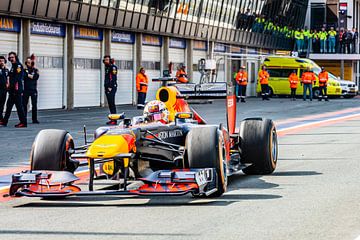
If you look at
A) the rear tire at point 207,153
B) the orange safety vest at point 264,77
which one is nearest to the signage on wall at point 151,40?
the orange safety vest at point 264,77

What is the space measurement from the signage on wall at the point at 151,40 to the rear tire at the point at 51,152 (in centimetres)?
3169

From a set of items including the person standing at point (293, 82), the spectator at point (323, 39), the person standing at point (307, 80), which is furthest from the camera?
the spectator at point (323, 39)

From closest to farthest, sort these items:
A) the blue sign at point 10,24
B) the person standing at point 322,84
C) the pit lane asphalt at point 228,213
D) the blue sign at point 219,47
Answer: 1. the pit lane asphalt at point 228,213
2. the blue sign at point 10,24
3. the person standing at point 322,84
4. the blue sign at point 219,47

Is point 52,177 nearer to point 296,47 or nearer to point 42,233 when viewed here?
point 42,233

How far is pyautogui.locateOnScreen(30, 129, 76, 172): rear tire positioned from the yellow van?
130 feet

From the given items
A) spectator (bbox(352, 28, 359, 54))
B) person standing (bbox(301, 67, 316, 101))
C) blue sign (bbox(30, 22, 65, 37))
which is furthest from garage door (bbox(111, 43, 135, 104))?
spectator (bbox(352, 28, 359, 54))

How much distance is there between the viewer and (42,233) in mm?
7926

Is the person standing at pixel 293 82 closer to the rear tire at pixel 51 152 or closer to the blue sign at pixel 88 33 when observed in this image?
the blue sign at pixel 88 33

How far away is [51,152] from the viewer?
33.6 feet

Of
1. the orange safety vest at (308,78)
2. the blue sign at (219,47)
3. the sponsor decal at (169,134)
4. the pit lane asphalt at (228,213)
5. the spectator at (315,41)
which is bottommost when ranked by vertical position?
the pit lane asphalt at (228,213)

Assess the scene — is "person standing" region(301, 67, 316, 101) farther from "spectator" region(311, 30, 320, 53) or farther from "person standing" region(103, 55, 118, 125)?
"person standing" region(103, 55, 118, 125)

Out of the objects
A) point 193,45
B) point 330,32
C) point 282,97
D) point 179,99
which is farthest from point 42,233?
point 330,32

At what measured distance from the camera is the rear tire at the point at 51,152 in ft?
33.5

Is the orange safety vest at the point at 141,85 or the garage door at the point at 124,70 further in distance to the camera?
the garage door at the point at 124,70
